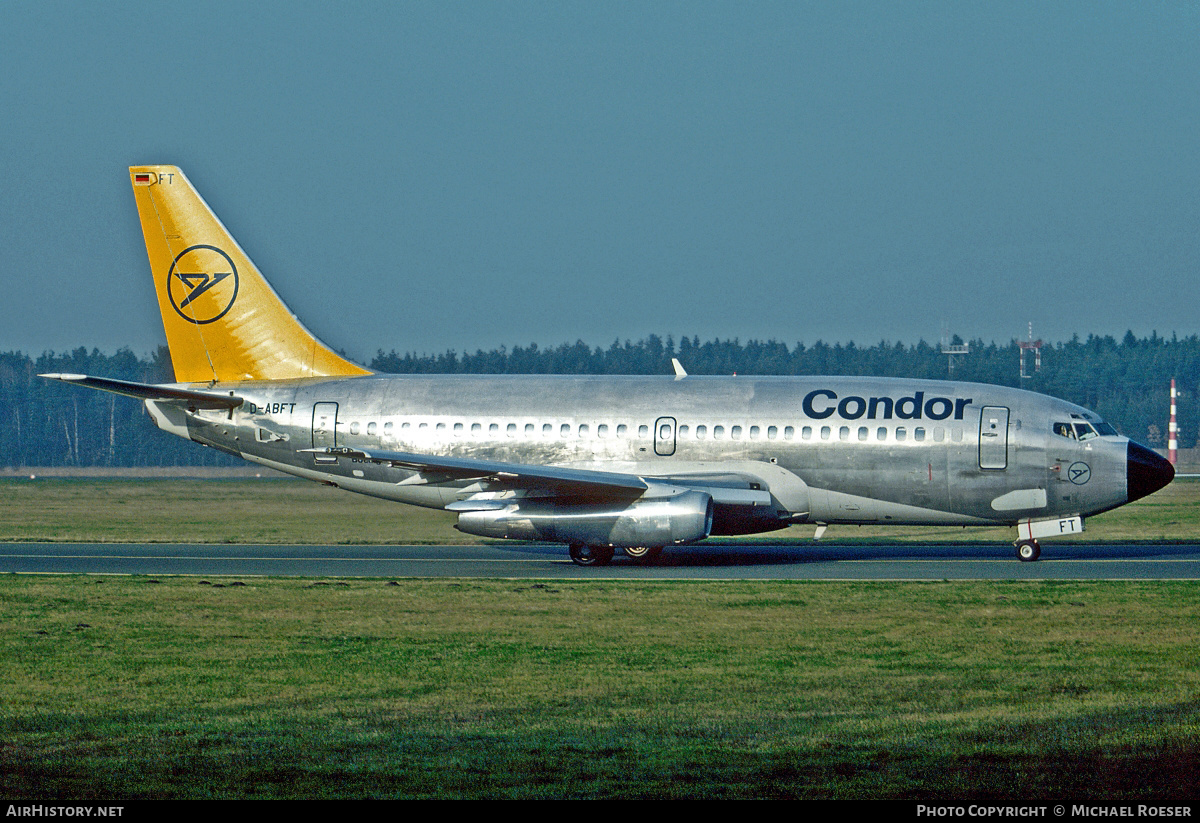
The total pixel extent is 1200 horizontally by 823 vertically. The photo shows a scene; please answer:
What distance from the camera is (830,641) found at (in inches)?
698

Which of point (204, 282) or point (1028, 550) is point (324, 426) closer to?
point (204, 282)

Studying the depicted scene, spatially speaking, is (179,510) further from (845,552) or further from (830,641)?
(830,641)

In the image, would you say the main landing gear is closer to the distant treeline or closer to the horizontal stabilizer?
the horizontal stabilizer

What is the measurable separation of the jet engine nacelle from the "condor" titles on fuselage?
358cm

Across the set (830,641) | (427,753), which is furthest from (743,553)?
(427,753)

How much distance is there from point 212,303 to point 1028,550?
20082 mm

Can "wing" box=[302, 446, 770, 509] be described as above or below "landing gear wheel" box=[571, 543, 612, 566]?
above

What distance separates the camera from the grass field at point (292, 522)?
121ft

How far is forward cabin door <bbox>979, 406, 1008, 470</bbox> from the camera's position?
28703 millimetres

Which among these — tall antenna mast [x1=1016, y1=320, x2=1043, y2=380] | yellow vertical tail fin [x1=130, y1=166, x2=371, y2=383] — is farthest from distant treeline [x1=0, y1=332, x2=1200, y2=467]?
yellow vertical tail fin [x1=130, y1=166, x2=371, y2=383]

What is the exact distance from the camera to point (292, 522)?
139 ft

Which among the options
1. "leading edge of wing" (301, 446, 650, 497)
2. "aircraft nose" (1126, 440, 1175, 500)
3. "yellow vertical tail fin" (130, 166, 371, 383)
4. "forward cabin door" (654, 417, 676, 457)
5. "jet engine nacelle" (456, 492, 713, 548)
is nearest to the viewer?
"jet engine nacelle" (456, 492, 713, 548)

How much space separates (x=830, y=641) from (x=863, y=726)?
5.52 m

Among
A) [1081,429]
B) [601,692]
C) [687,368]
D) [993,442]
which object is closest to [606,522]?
[993,442]
